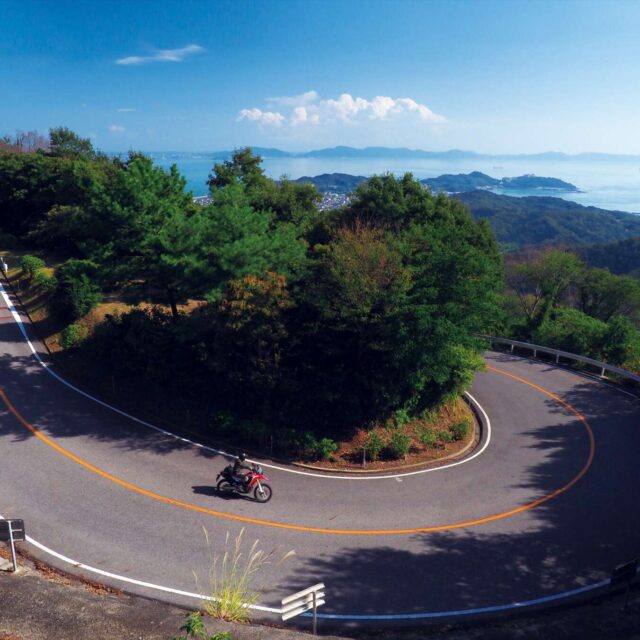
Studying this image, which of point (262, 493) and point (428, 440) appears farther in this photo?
point (428, 440)

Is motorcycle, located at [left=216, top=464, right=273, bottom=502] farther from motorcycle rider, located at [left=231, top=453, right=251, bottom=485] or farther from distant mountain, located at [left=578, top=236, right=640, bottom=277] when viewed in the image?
distant mountain, located at [left=578, top=236, right=640, bottom=277]

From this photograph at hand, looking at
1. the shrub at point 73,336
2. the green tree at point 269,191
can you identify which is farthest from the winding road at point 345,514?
the green tree at point 269,191

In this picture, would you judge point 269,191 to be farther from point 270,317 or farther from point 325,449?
point 325,449

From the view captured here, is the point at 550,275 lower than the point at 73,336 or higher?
higher

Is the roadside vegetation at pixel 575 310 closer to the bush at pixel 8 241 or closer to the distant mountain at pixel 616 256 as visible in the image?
the bush at pixel 8 241

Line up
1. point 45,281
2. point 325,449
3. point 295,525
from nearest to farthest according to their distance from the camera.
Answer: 1. point 295,525
2. point 325,449
3. point 45,281

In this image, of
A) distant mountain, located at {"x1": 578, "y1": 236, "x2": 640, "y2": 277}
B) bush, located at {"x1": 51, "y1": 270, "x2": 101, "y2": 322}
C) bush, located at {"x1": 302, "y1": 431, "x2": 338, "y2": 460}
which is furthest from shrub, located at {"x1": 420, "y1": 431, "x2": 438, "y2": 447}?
distant mountain, located at {"x1": 578, "y1": 236, "x2": 640, "y2": 277}

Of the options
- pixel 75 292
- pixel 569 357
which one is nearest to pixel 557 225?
pixel 569 357
